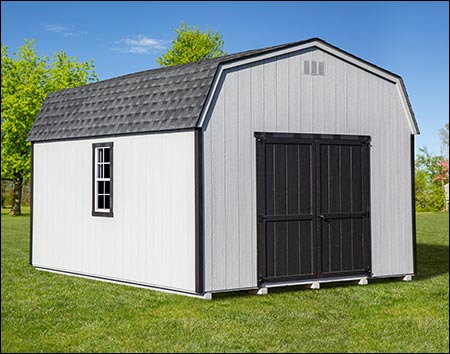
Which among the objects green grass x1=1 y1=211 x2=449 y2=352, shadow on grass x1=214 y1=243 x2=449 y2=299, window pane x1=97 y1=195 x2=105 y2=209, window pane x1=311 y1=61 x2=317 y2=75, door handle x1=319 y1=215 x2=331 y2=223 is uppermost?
window pane x1=311 y1=61 x2=317 y2=75

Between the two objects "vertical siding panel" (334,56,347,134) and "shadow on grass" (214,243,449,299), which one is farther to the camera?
"vertical siding panel" (334,56,347,134)

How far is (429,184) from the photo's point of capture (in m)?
48.2

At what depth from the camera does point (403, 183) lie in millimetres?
13703

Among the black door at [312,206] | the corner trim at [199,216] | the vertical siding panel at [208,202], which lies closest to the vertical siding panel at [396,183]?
the black door at [312,206]

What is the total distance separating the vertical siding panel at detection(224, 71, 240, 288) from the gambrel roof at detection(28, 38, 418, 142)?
1.08 feet

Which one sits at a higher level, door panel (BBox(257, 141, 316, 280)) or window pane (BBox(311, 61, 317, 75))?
window pane (BBox(311, 61, 317, 75))

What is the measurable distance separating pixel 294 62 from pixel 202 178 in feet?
7.76

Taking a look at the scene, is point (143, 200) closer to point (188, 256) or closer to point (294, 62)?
point (188, 256)

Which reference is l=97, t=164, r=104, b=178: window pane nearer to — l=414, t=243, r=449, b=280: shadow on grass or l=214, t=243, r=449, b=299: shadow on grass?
l=214, t=243, r=449, b=299: shadow on grass

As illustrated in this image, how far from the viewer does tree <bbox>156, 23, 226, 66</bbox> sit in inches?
1346

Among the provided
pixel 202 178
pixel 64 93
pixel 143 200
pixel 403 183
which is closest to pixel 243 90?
pixel 202 178

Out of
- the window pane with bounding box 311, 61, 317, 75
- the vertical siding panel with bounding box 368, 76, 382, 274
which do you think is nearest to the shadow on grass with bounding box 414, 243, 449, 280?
the vertical siding panel with bounding box 368, 76, 382, 274

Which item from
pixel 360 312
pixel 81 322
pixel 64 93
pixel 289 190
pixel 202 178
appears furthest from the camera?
pixel 64 93

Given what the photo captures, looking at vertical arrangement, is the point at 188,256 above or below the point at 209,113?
below
